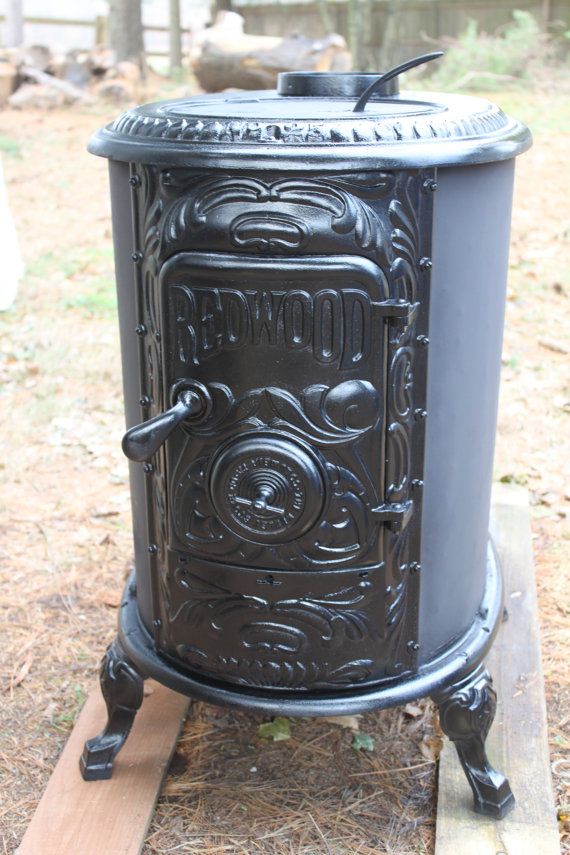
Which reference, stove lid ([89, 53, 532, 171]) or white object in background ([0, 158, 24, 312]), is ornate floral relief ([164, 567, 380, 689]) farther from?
white object in background ([0, 158, 24, 312])

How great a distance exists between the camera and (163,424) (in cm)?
154

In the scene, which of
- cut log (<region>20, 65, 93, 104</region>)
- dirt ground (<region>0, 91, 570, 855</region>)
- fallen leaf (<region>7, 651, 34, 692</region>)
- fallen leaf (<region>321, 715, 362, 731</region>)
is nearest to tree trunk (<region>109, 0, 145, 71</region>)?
cut log (<region>20, 65, 93, 104</region>)

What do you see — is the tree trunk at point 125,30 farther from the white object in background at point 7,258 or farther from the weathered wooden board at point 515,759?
the weathered wooden board at point 515,759

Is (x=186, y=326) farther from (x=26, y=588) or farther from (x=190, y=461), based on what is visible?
(x=26, y=588)

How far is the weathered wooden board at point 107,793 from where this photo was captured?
1.74m

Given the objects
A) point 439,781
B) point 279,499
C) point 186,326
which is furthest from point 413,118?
point 439,781

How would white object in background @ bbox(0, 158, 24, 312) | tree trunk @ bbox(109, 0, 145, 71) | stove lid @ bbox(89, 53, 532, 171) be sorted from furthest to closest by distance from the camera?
tree trunk @ bbox(109, 0, 145, 71) < white object in background @ bbox(0, 158, 24, 312) < stove lid @ bbox(89, 53, 532, 171)

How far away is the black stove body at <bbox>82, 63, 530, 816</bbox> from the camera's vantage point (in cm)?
144

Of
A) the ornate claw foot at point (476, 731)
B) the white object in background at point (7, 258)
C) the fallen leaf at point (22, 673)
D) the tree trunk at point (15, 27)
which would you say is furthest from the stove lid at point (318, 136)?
the tree trunk at point (15, 27)

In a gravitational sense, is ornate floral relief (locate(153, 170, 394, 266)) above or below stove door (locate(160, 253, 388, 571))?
above

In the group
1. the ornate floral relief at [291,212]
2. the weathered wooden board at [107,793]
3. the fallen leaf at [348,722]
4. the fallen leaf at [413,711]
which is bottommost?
the fallen leaf at [348,722]

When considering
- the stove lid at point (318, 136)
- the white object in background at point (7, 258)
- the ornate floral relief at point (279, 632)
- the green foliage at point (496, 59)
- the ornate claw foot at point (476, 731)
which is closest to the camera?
the stove lid at point (318, 136)

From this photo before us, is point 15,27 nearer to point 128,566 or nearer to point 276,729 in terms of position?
point 128,566

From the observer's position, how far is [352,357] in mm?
1502
